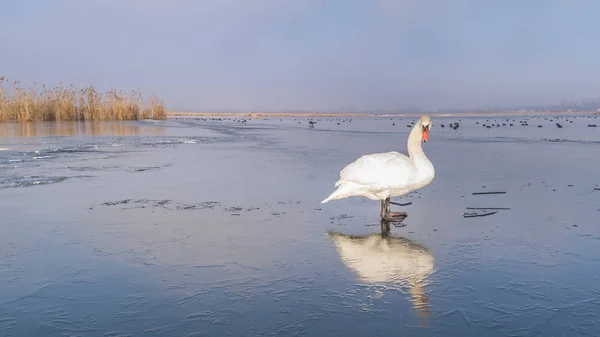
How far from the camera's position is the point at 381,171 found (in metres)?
6.79

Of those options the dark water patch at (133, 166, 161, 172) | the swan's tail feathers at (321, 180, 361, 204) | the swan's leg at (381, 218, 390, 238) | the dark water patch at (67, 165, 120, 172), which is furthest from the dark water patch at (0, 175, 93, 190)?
the swan's leg at (381, 218, 390, 238)

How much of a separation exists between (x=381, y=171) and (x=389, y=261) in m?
1.81

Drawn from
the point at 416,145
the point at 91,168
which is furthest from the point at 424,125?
the point at 91,168

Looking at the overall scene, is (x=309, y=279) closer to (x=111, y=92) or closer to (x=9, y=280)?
(x=9, y=280)

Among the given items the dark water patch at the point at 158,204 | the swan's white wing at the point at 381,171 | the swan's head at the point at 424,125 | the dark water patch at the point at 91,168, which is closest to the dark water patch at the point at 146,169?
the dark water patch at the point at 91,168

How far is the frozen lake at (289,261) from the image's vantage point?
3.80m

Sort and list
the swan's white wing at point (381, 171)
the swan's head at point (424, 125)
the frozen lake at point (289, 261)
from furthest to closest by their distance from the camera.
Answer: the swan's head at point (424, 125), the swan's white wing at point (381, 171), the frozen lake at point (289, 261)

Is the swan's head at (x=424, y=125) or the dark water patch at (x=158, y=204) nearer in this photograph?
the swan's head at (x=424, y=125)

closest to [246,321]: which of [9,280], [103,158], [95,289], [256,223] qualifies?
[95,289]

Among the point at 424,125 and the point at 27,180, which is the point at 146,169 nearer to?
the point at 27,180

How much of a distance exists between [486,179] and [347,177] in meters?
5.16

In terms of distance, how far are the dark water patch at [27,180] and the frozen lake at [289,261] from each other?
3.7 inches

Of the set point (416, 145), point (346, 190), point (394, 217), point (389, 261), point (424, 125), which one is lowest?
point (389, 261)

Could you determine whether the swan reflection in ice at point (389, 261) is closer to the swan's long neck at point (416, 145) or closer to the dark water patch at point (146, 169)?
the swan's long neck at point (416, 145)
